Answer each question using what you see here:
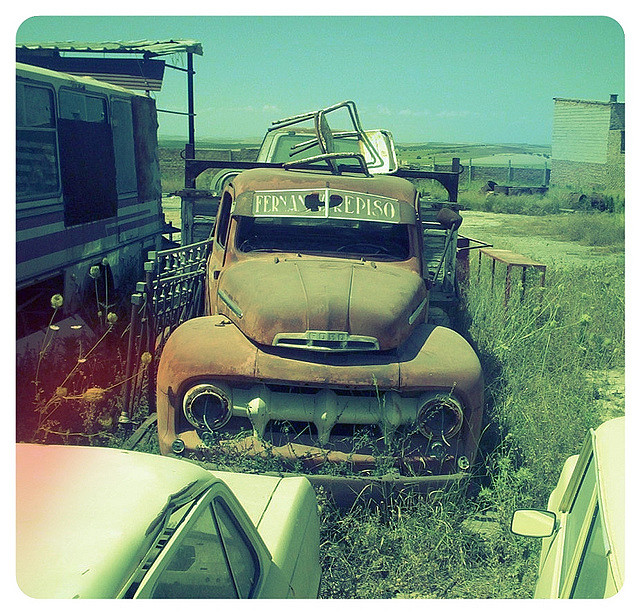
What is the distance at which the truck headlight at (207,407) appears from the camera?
13.0 ft

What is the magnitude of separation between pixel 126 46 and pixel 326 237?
2.59 metres

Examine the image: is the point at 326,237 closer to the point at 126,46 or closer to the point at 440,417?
the point at 440,417

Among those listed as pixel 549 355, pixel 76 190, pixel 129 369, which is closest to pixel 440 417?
pixel 129 369

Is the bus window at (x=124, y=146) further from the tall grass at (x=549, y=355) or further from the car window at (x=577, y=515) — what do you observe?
the car window at (x=577, y=515)

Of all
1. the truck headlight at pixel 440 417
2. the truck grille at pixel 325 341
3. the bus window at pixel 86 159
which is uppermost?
the bus window at pixel 86 159

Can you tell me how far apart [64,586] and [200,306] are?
440cm

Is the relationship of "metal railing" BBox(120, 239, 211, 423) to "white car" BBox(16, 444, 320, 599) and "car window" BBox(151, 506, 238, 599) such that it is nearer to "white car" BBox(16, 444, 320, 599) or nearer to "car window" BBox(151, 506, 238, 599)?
"white car" BBox(16, 444, 320, 599)

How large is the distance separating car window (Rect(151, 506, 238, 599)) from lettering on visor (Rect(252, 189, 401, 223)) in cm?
306

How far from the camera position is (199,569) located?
2215 millimetres

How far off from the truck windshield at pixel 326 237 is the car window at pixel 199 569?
3.04 meters

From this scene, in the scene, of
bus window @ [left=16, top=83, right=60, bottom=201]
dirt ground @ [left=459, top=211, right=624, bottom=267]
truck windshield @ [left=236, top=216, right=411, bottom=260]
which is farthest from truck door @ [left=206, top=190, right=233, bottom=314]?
dirt ground @ [left=459, top=211, right=624, bottom=267]

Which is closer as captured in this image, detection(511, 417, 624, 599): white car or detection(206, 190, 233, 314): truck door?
detection(511, 417, 624, 599): white car

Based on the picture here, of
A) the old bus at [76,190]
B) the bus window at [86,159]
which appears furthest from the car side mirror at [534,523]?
the bus window at [86,159]

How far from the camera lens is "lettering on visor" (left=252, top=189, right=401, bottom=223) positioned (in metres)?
5.04
